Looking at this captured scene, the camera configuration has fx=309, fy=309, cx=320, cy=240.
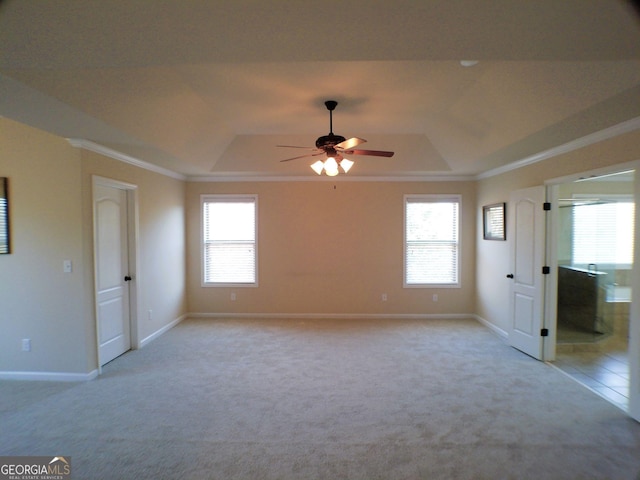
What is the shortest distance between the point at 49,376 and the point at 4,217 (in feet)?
5.76

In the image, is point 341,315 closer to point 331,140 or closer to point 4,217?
point 331,140

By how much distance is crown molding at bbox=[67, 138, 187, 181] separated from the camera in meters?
3.20

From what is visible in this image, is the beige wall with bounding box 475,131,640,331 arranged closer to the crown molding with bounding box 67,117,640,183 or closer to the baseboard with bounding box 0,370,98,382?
the crown molding with bounding box 67,117,640,183

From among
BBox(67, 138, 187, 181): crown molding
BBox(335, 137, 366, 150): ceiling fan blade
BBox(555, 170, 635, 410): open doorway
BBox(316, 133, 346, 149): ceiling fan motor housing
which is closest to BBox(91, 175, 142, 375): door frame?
BBox(67, 138, 187, 181): crown molding

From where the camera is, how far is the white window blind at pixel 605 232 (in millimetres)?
5062

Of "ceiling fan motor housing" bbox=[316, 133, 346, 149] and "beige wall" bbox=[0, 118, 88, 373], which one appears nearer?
"ceiling fan motor housing" bbox=[316, 133, 346, 149]

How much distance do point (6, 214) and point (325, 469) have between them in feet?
13.1

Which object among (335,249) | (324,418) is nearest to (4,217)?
(324,418)

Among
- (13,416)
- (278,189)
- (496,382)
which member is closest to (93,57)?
(13,416)

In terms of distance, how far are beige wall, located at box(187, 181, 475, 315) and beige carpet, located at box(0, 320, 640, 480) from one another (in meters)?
1.53

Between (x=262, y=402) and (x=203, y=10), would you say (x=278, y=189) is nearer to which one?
(x=262, y=402)

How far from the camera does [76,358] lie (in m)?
3.31

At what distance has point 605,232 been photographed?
5086 millimetres

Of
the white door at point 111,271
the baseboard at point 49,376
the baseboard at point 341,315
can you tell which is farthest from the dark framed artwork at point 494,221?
the baseboard at point 49,376
